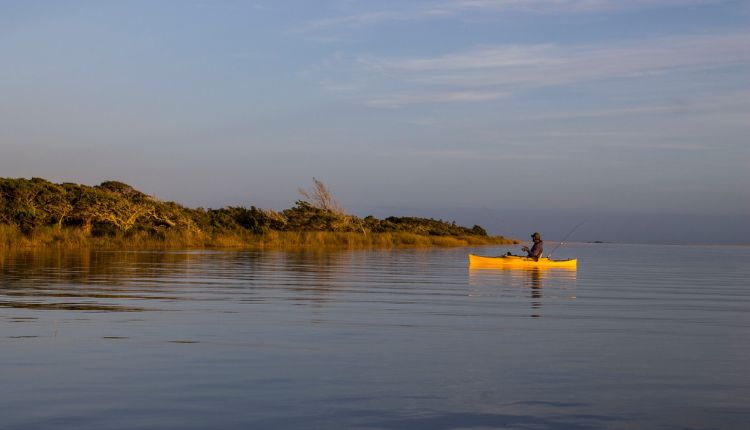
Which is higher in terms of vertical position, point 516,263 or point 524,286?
point 516,263

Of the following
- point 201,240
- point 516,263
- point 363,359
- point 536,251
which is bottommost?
point 363,359

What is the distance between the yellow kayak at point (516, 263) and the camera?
96.7 ft

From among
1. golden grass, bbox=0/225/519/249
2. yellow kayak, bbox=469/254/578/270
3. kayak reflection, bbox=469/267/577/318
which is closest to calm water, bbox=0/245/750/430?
kayak reflection, bbox=469/267/577/318

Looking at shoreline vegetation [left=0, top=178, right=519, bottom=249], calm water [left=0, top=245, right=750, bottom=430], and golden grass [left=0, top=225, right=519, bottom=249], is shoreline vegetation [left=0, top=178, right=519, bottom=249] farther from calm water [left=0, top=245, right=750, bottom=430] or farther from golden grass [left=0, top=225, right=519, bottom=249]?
calm water [left=0, top=245, right=750, bottom=430]

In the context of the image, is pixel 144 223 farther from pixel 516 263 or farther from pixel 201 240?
pixel 516 263

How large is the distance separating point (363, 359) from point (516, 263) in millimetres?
22030

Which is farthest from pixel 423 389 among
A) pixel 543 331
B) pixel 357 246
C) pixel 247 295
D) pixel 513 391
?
pixel 357 246

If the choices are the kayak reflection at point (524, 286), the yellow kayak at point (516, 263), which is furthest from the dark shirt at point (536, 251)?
the kayak reflection at point (524, 286)

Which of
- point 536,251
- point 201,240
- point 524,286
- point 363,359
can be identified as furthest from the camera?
point 201,240

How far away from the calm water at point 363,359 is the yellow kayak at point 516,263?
11819 millimetres

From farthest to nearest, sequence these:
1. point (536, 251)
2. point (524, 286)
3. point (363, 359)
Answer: point (536, 251) < point (524, 286) < point (363, 359)

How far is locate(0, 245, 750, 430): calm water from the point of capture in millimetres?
6414

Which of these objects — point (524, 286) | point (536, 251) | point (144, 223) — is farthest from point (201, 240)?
point (524, 286)

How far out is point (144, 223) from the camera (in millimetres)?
47750
